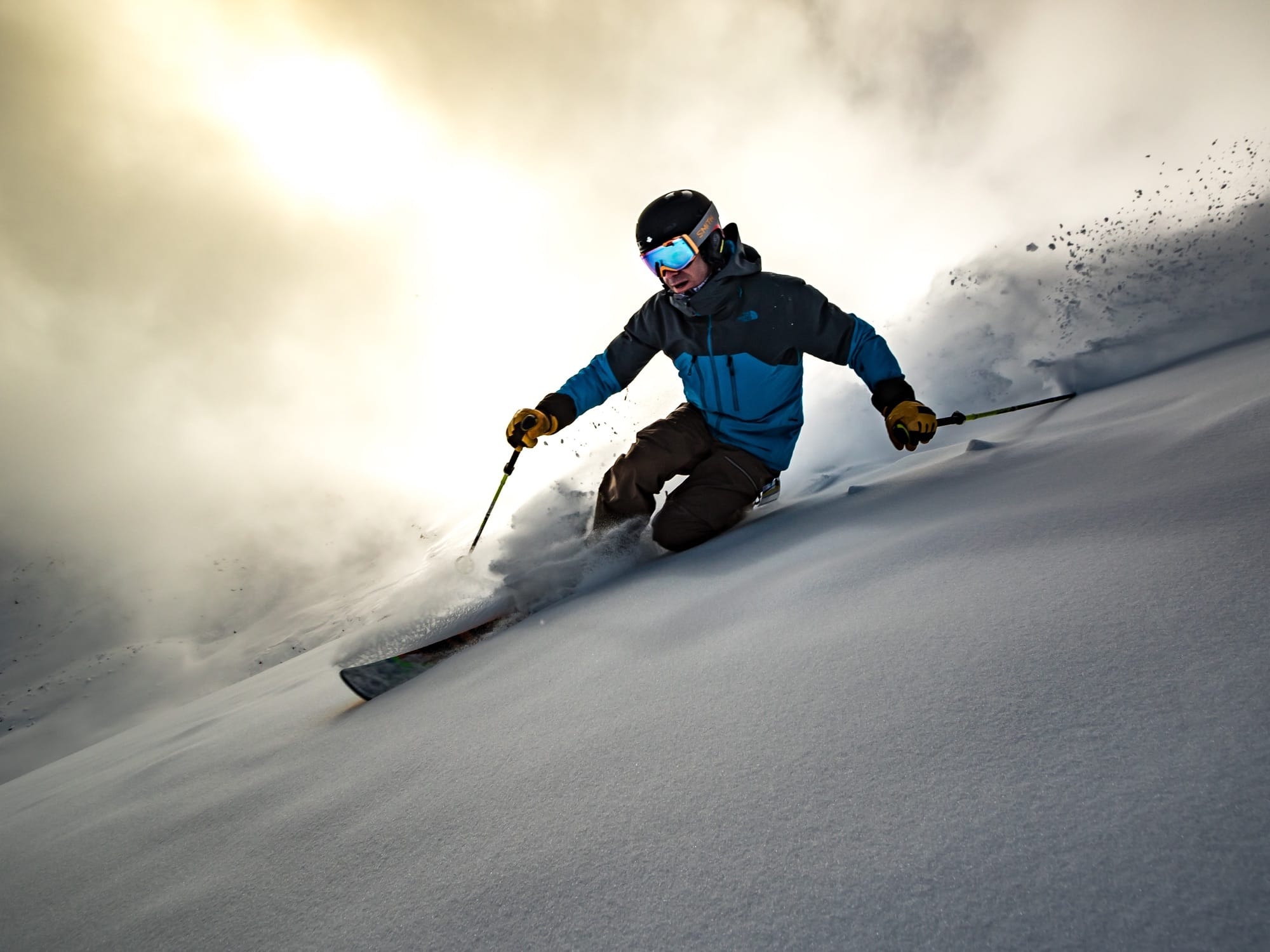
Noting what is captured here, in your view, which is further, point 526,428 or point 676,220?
point 526,428

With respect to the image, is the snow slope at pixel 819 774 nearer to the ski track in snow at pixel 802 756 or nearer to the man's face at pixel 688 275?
the ski track in snow at pixel 802 756

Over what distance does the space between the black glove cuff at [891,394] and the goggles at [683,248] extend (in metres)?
0.97

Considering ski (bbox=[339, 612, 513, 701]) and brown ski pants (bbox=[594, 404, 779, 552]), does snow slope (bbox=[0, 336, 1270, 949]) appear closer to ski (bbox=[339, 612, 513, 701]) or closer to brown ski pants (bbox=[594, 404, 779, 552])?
ski (bbox=[339, 612, 513, 701])

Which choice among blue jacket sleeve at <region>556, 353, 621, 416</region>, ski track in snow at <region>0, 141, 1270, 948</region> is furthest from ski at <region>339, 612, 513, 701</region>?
blue jacket sleeve at <region>556, 353, 621, 416</region>

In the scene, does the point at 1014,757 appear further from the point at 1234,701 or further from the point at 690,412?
the point at 690,412

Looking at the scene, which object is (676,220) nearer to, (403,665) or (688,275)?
(688,275)

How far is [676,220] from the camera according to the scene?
233 cm

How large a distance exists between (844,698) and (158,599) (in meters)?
11.1

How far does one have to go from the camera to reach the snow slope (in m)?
0.45

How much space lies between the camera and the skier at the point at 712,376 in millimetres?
2367

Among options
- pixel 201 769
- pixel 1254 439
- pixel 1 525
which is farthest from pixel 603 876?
pixel 1 525

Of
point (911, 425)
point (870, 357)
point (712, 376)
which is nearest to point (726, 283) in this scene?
point (712, 376)

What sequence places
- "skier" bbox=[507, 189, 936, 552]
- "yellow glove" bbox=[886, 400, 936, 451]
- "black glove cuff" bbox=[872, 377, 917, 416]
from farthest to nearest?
"skier" bbox=[507, 189, 936, 552], "black glove cuff" bbox=[872, 377, 917, 416], "yellow glove" bbox=[886, 400, 936, 451]

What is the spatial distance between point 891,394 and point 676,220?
1.16m
